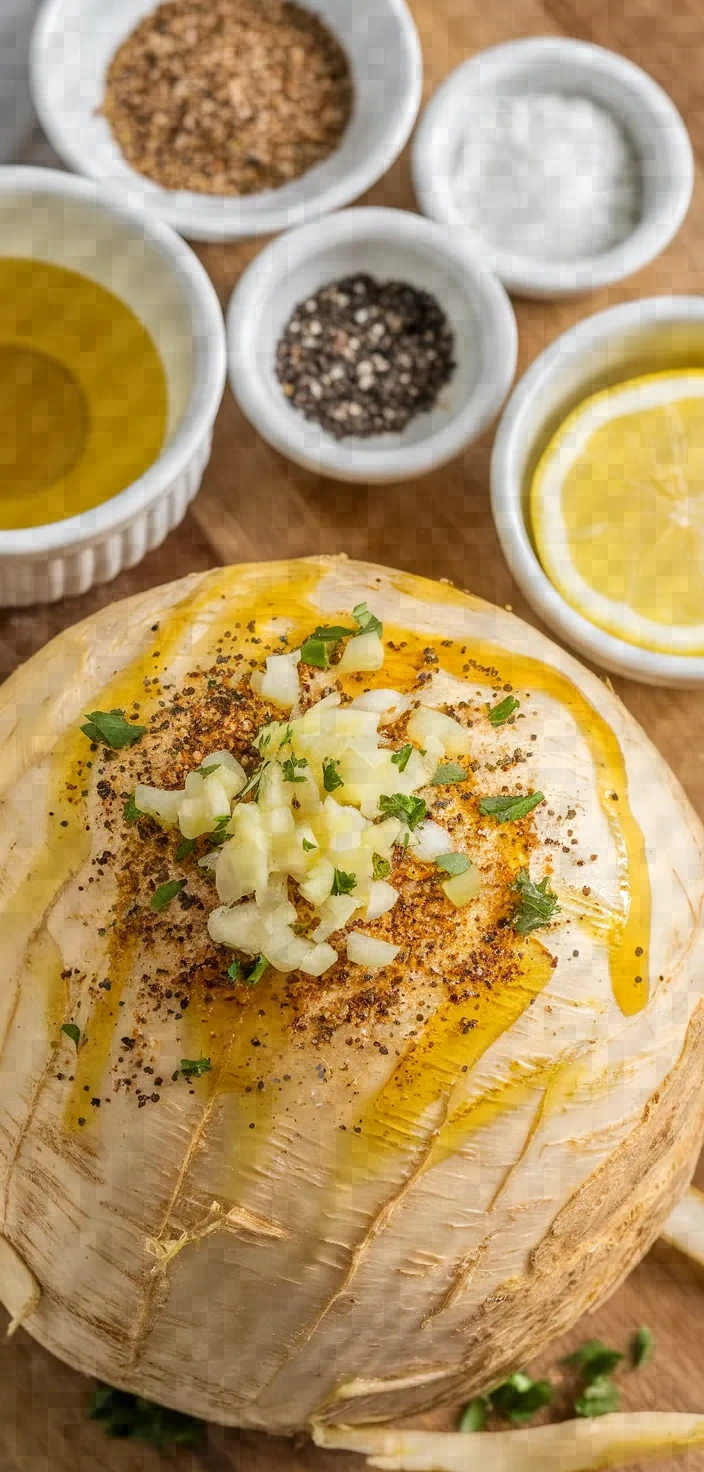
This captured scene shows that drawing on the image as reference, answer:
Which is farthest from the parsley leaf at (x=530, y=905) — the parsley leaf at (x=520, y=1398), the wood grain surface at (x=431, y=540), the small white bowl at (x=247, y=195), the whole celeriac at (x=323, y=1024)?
the small white bowl at (x=247, y=195)

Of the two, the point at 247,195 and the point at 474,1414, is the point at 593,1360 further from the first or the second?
the point at 247,195

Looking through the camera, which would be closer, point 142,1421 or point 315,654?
point 315,654

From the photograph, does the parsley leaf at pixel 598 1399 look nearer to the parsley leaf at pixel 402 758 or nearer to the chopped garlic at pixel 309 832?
the chopped garlic at pixel 309 832

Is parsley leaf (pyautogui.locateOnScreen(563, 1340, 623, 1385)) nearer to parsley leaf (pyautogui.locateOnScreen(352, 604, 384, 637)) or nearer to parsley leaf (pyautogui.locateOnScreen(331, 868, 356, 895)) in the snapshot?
parsley leaf (pyautogui.locateOnScreen(331, 868, 356, 895))

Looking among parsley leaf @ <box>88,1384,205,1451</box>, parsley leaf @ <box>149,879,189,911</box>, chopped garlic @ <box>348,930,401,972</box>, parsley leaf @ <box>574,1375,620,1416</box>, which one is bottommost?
parsley leaf @ <box>88,1384,205,1451</box>

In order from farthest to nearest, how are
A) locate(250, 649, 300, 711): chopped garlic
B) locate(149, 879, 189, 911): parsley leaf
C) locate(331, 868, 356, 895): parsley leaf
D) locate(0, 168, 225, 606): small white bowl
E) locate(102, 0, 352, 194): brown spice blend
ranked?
1. locate(102, 0, 352, 194): brown spice blend
2. locate(0, 168, 225, 606): small white bowl
3. locate(250, 649, 300, 711): chopped garlic
4. locate(149, 879, 189, 911): parsley leaf
5. locate(331, 868, 356, 895): parsley leaf

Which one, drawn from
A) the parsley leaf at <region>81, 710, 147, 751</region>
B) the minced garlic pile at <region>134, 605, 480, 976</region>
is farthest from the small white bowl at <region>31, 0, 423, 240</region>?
the minced garlic pile at <region>134, 605, 480, 976</region>

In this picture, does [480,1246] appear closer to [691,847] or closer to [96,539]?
[691,847]

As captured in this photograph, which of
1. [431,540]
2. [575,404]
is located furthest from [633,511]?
[431,540]
